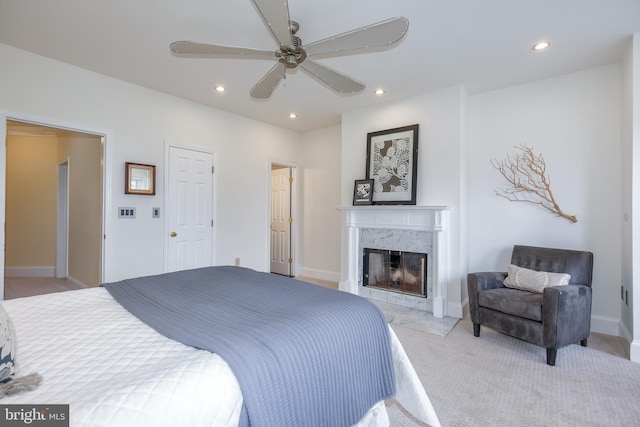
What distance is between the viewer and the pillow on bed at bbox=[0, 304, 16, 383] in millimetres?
865

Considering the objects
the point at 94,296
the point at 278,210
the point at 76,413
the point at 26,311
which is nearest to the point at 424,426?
the point at 76,413

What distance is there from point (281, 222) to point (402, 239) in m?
2.52

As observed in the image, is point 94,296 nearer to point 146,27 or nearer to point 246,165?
point 146,27

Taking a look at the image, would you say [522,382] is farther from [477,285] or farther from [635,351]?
[635,351]

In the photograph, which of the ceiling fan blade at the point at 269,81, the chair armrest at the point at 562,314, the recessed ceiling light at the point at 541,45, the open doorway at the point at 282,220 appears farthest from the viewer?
the open doorway at the point at 282,220

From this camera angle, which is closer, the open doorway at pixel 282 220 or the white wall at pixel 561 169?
the white wall at pixel 561 169

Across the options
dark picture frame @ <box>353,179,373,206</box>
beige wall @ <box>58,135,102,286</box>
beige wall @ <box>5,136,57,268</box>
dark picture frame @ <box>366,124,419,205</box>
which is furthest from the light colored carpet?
beige wall @ <box>5,136,57,268</box>

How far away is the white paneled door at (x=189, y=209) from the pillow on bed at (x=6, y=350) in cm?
293

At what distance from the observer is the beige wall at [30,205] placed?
5258 mm

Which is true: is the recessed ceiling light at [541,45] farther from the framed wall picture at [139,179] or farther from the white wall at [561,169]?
the framed wall picture at [139,179]

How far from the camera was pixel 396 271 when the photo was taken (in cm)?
400

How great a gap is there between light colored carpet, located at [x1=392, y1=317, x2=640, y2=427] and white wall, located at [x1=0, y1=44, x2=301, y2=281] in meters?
Answer: 2.90

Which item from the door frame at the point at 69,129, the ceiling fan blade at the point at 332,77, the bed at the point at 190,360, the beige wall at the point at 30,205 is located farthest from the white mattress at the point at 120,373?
the beige wall at the point at 30,205

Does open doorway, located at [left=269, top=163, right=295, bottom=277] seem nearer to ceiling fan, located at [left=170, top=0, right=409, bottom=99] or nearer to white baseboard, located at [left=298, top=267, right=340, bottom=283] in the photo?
white baseboard, located at [left=298, top=267, right=340, bottom=283]
